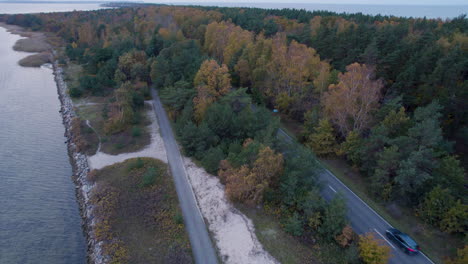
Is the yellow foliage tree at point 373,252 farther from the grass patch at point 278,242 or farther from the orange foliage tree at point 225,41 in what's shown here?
the orange foliage tree at point 225,41

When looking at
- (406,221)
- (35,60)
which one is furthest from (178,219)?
(35,60)

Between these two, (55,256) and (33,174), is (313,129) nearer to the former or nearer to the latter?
(55,256)

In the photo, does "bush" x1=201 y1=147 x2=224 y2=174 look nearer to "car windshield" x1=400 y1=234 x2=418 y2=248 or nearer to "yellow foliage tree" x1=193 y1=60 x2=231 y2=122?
"yellow foliage tree" x1=193 y1=60 x2=231 y2=122

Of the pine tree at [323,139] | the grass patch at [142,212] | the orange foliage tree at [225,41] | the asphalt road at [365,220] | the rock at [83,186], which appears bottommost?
the rock at [83,186]

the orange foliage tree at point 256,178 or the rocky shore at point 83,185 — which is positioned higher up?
the orange foliage tree at point 256,178

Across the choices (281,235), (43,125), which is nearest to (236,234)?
(281,235)

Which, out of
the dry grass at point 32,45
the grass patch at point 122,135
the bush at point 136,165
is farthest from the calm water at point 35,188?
the dry grass at point 32,45

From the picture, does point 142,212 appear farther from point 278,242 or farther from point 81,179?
point 278,242

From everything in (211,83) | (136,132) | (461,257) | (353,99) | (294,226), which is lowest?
(136,132)
